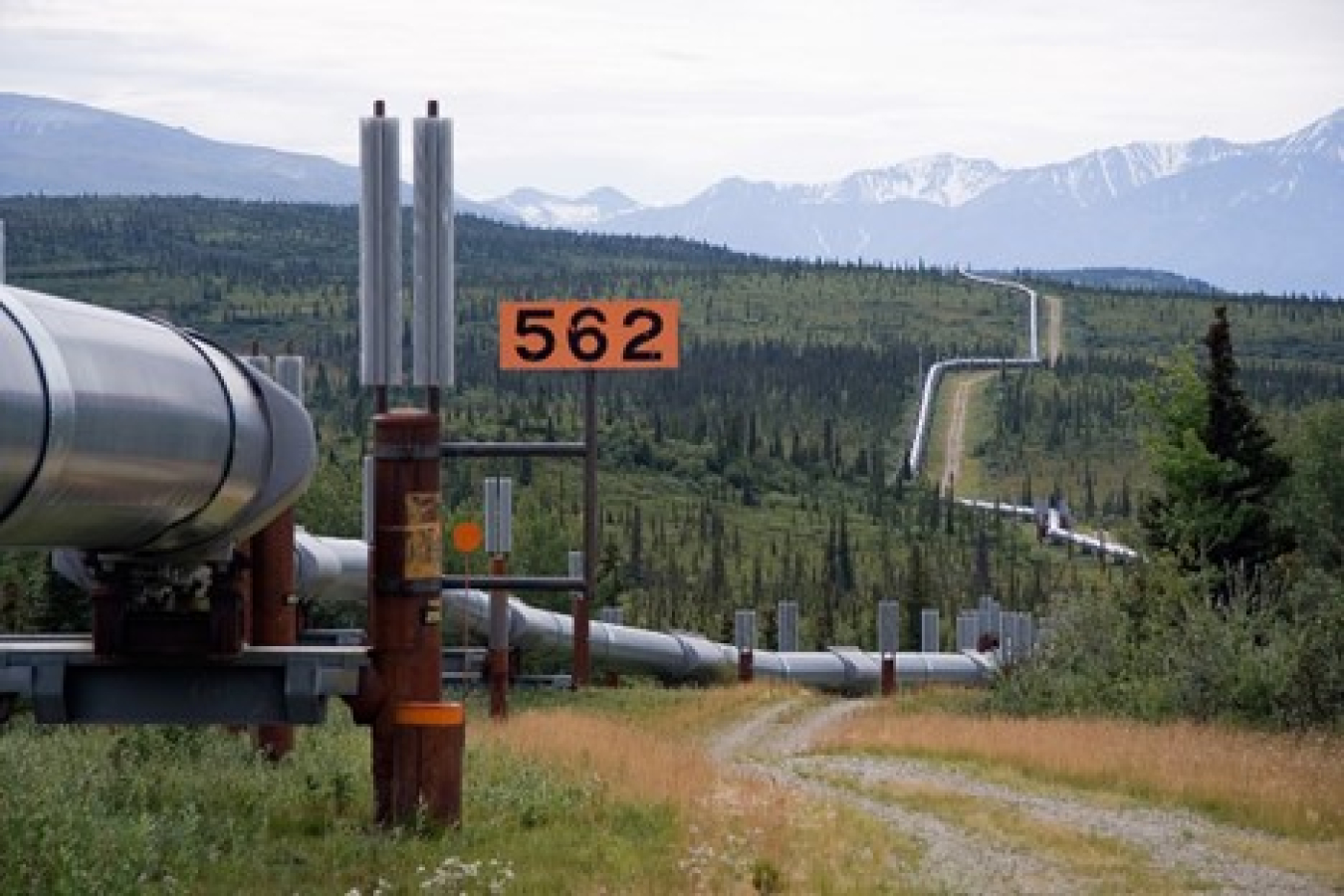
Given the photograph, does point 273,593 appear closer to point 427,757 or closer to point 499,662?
point 427,757

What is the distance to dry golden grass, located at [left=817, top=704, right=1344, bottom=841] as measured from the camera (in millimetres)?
16516

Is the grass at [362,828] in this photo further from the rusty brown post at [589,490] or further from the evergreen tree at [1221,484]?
the evergreen tree at [1221,484]

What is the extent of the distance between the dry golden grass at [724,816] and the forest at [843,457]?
13.3ft

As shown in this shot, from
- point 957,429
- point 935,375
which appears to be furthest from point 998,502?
point 935,375

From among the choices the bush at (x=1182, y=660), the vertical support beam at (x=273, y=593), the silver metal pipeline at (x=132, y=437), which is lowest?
the bush at (x=1182, y=660)

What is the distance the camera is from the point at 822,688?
1860 inches

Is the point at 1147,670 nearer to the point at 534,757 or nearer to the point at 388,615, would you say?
the point at 534,757

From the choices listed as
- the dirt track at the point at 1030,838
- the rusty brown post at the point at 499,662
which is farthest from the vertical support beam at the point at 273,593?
the rusty brown post at the point at 499,662

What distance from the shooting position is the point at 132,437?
979 centimetres

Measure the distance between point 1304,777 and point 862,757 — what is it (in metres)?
5.96

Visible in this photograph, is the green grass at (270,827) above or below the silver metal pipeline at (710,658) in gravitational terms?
above

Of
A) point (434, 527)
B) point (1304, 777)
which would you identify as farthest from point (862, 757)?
point (434, 527)

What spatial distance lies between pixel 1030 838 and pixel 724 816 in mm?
1918

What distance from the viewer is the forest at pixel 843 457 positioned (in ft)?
111
